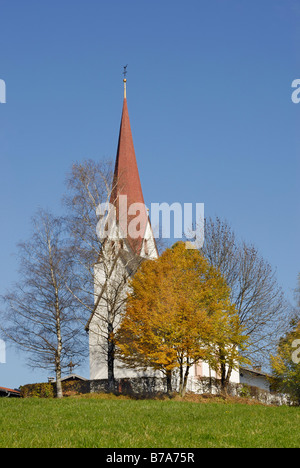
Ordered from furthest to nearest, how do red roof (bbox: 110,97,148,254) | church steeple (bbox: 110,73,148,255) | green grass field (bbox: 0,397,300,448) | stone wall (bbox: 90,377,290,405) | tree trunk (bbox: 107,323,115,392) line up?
red roof (bbox: 110,97,148,254) → church steeple (bbox: 110,73,148,255) → stone wall (bbox: 90,377,290,405) → tree trunk (bbox: 107,323,115,392) → green grass field (bbox: 0,397,300,448)

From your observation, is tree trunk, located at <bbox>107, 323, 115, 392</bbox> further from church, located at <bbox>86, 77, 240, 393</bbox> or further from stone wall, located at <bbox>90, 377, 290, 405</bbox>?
stone wall, located at <bbox>90, 377, 290, 405</bbox>

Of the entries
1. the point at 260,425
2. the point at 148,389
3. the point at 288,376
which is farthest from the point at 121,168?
the point at 260,425

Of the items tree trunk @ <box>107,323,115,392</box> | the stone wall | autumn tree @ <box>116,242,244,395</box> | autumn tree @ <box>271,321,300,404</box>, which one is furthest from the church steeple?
autumn tree @ <box>271,321,300,404</box>

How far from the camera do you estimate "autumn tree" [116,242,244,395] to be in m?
30.5

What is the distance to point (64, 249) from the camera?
108 ft

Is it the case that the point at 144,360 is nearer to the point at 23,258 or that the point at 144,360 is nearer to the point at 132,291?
the point at 132,291

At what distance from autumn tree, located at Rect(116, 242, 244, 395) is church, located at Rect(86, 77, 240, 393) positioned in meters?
1.41

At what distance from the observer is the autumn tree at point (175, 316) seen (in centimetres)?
3050

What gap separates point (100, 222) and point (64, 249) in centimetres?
251

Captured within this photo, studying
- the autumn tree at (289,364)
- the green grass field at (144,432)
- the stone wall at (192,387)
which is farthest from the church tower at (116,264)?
the green grass field at (144,432)

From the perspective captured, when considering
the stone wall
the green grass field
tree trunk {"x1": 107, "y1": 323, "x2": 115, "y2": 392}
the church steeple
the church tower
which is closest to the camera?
the green grass field

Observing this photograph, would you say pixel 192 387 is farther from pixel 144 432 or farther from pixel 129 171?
pixel 144 432

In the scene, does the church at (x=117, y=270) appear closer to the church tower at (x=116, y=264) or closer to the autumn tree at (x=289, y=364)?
the church tower at (x=116, y=264)

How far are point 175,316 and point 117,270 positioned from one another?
540 cm
